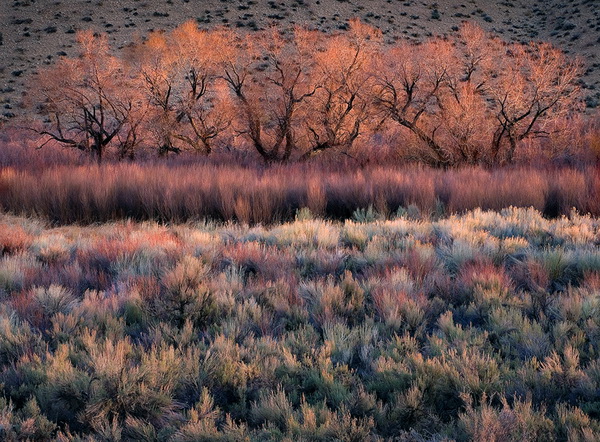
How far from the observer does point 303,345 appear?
370 centimetres

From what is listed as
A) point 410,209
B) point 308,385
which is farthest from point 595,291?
point 410,209

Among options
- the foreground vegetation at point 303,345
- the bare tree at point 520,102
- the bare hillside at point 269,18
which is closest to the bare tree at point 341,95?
the bare tree at point 520,102

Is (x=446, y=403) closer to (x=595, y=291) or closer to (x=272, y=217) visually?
(x=595, y=291)

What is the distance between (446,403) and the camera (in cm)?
315

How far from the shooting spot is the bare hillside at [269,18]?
141 feet

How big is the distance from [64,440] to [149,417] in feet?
1.49

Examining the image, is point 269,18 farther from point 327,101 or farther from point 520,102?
point 520,102

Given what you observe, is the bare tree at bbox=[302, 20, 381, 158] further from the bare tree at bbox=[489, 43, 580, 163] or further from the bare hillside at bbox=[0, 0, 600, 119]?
the bare hillside at bbox=[0, 0, 600, 119]

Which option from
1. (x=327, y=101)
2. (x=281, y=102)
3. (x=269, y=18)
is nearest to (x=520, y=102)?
(x=327, y=101)

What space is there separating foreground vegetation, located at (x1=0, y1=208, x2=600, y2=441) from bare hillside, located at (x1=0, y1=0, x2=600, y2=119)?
40347 millimetres

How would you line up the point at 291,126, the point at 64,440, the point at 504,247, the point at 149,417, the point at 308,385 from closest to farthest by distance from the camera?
1. the point at 64,440
2. the point at 149,417
3. the point at 308,385
4. the point at 504,247
5. the point at 291,126

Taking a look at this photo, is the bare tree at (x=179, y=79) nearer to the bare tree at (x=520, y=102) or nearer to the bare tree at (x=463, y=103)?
the bare tree at (x=463, y=103)

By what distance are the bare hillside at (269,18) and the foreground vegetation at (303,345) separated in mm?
40347

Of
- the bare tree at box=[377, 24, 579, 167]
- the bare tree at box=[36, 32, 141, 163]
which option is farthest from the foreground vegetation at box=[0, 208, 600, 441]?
the bare tree at box=[36, 32, 141, 163]
